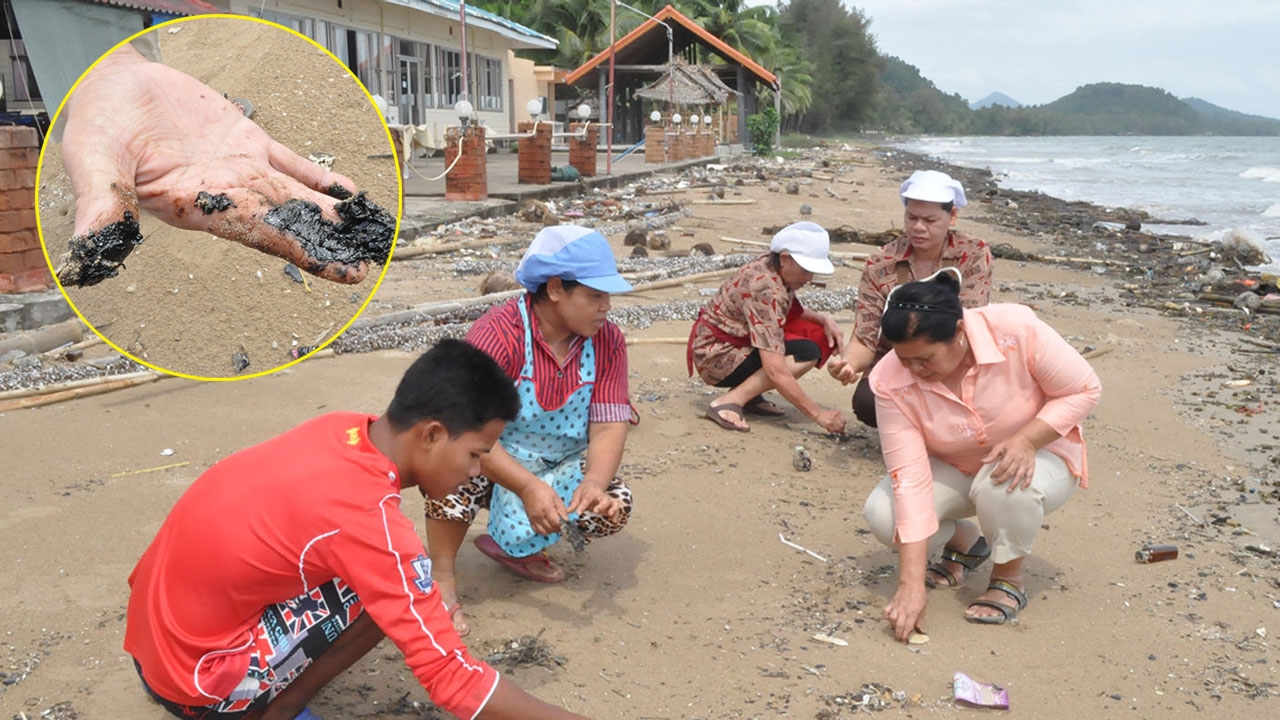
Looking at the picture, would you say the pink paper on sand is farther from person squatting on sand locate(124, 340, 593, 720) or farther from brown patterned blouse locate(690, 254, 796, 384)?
brown patterned blouse locate(690, 254, 796, 384)

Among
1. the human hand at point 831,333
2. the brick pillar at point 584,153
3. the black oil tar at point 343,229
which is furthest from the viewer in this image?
the brick pillar at point 584,153

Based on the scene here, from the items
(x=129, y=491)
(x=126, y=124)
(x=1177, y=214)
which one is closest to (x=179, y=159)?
(x=126, y=124)

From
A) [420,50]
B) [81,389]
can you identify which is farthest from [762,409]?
[420,50]

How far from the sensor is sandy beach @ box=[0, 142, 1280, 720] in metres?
2.82

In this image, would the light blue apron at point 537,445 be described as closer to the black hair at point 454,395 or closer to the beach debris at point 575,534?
the beach debris at point 575,534

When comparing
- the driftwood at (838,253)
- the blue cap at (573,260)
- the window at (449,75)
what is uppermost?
the window at (449,75)

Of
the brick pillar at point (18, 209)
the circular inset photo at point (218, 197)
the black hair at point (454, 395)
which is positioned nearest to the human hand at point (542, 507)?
the black hair at point (454, 395)

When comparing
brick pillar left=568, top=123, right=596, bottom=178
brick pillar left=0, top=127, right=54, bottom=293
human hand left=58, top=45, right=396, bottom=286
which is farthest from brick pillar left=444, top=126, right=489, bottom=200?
human hand left=58, top=45, right=396, bottom=286

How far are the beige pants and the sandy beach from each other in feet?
0.82

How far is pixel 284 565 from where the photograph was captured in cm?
212

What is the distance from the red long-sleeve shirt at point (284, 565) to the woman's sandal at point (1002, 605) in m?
1.80

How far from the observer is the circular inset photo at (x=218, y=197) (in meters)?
1.69

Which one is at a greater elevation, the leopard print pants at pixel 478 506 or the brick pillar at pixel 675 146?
the brick pillar at pixel 675 146

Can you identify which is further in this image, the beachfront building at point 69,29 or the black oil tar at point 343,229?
the beachfront building at point 69,29
